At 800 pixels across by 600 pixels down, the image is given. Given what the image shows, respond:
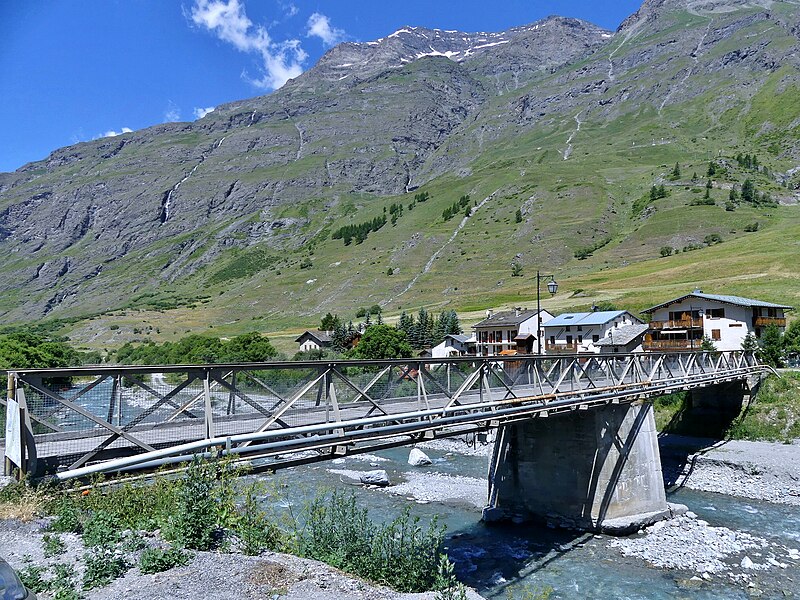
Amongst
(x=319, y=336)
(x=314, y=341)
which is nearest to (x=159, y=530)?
(x=314, y=341)

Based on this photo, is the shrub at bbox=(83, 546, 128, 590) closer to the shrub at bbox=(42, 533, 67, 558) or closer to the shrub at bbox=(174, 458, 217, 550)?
the shrub at bbox=(42, 533, 67, 558)

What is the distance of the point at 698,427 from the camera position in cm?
3978

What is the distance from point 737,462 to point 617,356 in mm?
15130

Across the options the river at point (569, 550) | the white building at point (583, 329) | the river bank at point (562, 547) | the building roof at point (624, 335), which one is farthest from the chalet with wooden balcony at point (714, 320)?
the river at point (569, 550)

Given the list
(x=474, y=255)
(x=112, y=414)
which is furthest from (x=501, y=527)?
(x=474, y=255)

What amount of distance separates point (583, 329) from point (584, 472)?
157 feet

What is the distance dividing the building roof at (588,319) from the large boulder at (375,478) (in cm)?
4235

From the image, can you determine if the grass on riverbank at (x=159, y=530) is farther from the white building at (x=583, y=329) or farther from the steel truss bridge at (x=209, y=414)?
the white building at (x=583, y=329)

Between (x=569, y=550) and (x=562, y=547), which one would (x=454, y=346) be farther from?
(x=569, y=550)

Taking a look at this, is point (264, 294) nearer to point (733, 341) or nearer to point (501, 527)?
point (733, 341)

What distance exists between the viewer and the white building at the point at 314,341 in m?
90.7

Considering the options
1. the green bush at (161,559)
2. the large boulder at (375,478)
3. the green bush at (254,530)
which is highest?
the green bush at (161,559)

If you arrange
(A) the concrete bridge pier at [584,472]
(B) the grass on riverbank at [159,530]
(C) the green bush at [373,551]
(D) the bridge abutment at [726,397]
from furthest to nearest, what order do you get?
(D) the bridge abutment at [726,397] < (A) the concrete bridge pier at [584,472] < (C) the green bush at [373,551] < (B) the grass on riverbank at [159,530]

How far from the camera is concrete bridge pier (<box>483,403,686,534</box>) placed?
72.6 feet
